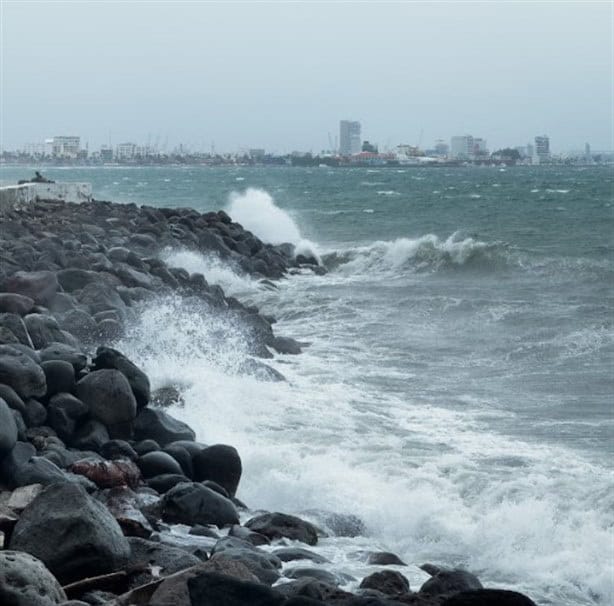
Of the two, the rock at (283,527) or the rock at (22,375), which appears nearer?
the rock at (283,527)

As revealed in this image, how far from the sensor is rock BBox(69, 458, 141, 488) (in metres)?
7.34

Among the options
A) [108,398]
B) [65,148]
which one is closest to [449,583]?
[108,398]

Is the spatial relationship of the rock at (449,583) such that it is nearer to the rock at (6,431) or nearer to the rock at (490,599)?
the rock at (490,599)

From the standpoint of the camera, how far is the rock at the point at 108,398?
8586mm

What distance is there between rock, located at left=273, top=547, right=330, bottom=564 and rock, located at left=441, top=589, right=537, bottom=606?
1962 millimetres

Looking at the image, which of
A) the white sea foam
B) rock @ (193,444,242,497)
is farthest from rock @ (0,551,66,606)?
the white sea foam

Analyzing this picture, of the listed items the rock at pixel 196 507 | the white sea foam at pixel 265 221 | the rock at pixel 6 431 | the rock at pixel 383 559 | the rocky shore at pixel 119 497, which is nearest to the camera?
the rocky shore at pixel 119 497

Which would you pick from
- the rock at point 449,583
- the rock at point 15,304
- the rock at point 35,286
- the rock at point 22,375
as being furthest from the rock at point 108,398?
the rock at point 35,286

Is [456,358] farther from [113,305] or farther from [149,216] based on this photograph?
[149,216]

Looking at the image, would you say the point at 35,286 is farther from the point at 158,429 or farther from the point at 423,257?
the point at 423,257

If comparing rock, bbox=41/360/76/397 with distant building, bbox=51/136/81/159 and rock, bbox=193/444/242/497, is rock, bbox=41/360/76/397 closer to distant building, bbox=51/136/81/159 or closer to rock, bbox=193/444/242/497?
rock, bbox=193/444/242/497

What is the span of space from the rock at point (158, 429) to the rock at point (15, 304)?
2486 mm

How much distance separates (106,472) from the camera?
7395 millimetres

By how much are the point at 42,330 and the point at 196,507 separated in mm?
3593
